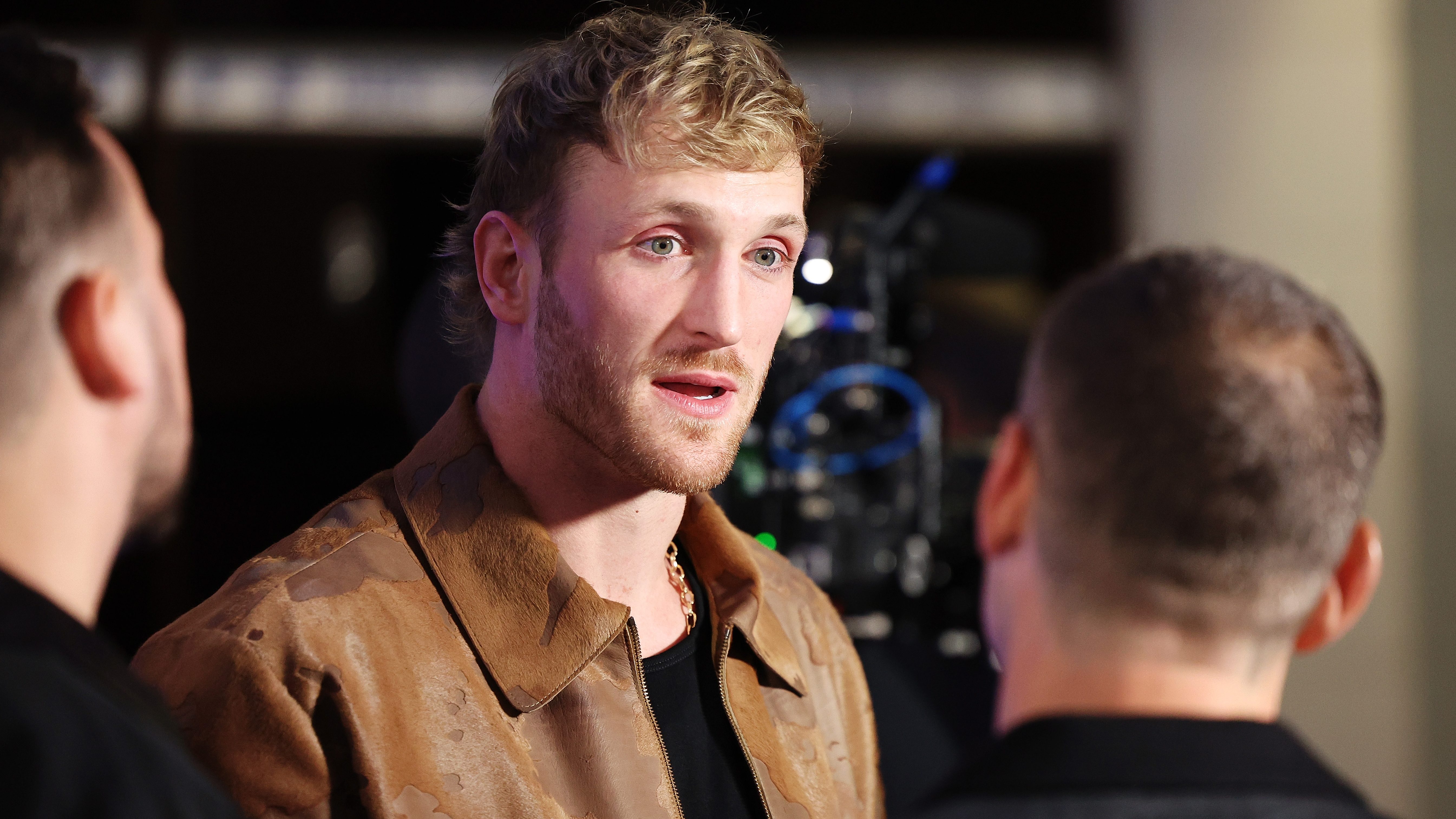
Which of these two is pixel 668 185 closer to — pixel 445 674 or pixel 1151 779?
pixel 445 674

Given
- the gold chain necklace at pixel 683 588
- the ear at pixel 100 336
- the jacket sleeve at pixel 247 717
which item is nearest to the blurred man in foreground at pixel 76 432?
the ear at pixel 100 336

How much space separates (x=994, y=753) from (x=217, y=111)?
341 centimetres

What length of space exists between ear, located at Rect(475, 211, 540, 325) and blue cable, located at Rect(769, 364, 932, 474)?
1.41 m

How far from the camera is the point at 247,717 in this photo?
2.80 ft

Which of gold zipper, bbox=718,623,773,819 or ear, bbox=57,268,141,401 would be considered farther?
gold zipper, bbox=718,623,773,819

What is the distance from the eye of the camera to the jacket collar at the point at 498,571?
0.99 m

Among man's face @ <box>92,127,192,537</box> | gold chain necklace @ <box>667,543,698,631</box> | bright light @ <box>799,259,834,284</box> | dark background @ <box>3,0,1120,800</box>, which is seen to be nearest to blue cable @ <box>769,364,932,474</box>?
bright light @ <box>799,259,834,284</box>

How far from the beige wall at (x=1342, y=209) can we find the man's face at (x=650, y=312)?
2.74 m

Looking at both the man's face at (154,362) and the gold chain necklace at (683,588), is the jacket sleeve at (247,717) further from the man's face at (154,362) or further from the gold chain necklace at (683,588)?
the gold chain necklace at (683,588)

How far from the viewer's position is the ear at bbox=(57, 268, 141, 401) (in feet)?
2.00

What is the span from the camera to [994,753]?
0.72m

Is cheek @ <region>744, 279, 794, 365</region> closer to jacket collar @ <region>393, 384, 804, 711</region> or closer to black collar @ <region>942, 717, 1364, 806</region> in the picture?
jacket collar @ <region>393, 384, 804, 711</region>

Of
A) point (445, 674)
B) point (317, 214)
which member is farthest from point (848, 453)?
point (317, 214)

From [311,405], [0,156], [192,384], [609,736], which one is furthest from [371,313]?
[0,156]
